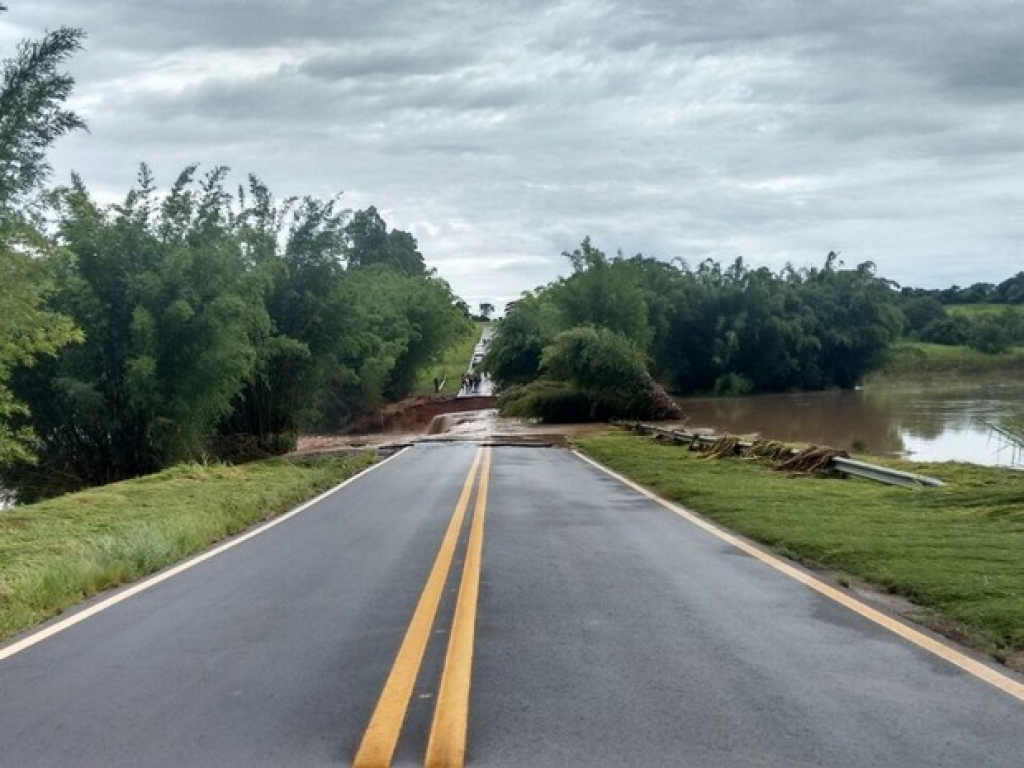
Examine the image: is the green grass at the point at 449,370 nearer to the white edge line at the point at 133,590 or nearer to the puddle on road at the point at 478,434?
the puddle on road at the point at 478,434

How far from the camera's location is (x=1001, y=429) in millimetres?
Answer: 15477

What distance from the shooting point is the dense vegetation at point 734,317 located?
78438 mm

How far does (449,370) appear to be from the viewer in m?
113

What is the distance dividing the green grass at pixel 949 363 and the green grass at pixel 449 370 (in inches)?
1520

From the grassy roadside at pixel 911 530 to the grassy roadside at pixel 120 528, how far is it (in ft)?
21.8

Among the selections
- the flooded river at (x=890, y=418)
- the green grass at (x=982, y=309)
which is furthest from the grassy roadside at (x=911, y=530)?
the green grass at (x=982, y=309)

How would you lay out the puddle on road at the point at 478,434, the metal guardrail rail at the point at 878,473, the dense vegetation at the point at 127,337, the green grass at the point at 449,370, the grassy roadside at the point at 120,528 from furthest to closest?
the green grass at the point at 449,370
the puddle on road at the point at 478,434
the dense vegetation at the point at 127,337
the metal guardrail rail at the point at 878,473
the grassy roadside at the point at 120,528

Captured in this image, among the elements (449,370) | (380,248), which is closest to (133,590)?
(449,370)

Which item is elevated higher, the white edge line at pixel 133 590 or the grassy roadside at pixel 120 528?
the grassy roadside at pixel 120 528

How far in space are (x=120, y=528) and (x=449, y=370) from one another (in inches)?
3891

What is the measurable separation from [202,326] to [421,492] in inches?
412

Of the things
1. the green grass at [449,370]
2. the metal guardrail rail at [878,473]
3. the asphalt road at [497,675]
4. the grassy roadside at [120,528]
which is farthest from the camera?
the green grass at [449,370]

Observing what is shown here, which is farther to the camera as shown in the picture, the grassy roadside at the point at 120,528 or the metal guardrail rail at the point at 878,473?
the metal guardrail rail at the point at 878,473

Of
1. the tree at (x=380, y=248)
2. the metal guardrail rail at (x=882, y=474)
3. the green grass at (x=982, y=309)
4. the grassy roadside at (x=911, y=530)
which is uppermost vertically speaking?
the tree at (x=380, y=248)
